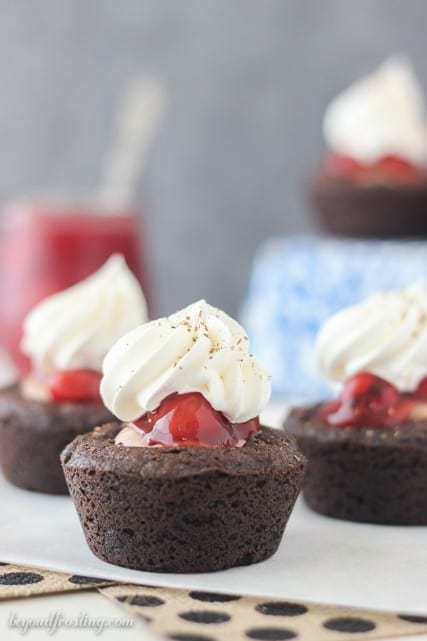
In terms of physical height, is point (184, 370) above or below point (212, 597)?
above

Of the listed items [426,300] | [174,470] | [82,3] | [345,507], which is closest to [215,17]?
[82,3]

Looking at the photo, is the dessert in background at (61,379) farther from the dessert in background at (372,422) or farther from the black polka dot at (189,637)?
the black polka dot at (189,637)

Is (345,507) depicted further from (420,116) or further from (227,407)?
(420,116)

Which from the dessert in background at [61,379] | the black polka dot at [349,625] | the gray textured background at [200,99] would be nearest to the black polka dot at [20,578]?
the black polka dot at [349,625]

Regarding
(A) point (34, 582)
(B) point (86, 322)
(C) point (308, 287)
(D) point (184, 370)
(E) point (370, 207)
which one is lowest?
(A) point (34, 582)

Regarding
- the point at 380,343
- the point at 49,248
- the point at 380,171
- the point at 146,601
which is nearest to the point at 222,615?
the point at 146,601

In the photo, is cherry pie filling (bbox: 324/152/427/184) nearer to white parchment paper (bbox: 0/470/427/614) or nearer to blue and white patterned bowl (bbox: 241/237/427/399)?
blue and white patterned bowl (bbox: 241/237/427/399)

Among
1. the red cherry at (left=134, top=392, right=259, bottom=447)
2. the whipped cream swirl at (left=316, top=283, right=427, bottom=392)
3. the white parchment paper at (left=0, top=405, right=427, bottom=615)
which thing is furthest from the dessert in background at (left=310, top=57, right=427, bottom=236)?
the red cherry at (left=134, top=392, right=259, bottom=447)

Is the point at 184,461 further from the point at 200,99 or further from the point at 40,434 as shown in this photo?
the point at 200,99
